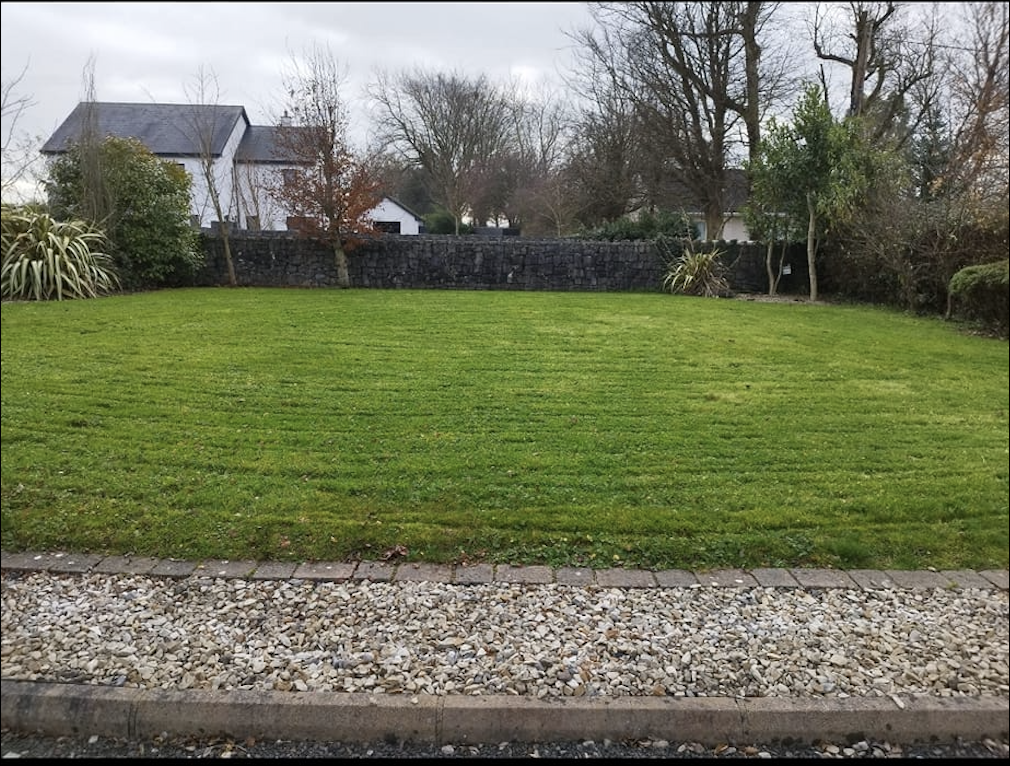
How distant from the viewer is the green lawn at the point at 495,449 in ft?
9.48

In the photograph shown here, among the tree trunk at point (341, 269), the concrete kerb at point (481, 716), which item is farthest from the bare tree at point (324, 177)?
the concrete kerb at point (481, 716)

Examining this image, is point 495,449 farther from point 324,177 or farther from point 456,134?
point 456,134

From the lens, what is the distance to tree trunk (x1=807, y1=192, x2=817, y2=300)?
12.2 m

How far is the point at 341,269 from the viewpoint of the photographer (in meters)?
13.8

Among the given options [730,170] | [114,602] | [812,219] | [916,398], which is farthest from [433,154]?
[114,602]

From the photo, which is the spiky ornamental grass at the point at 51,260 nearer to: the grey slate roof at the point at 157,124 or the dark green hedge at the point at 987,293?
the grey slate roof at the point at 157,124

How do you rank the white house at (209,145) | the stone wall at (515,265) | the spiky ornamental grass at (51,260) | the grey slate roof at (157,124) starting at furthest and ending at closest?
1. the stone wall at (515,265)
2. the white house at (209,145)
3. the grey slate roof at (157,124)
4. the spiky ornamental grass at (51,260)

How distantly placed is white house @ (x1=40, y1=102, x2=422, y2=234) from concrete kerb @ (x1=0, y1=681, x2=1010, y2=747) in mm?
6346

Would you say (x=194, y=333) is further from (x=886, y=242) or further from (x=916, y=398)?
(x=886, y=242)

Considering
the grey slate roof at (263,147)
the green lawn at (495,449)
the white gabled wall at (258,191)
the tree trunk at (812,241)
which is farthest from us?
the tree trunk at (812,241)

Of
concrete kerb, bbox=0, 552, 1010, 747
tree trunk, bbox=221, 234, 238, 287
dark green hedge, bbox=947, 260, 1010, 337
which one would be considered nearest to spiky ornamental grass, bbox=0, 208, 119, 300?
tree trunk, bbox=221, 234, 238, 287

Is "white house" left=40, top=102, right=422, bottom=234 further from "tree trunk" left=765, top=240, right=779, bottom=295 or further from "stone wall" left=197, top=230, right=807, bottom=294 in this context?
"tree trunk" left=765, top=240, right=779, bottom=295

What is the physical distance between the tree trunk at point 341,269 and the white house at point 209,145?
1.26m

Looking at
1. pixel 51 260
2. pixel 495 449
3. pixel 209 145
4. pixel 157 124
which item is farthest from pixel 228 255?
pixel 495 449
